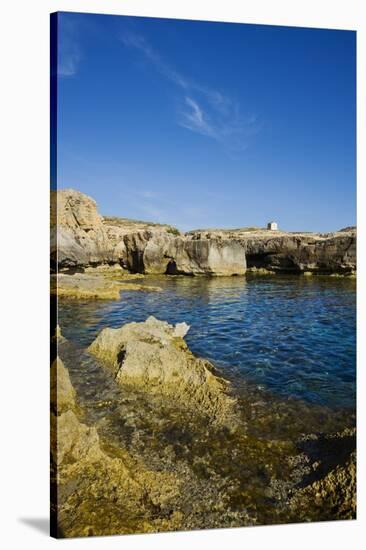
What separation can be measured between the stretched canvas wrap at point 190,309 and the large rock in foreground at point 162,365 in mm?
18

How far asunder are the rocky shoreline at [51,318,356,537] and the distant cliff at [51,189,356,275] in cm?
108

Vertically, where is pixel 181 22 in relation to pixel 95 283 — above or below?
above

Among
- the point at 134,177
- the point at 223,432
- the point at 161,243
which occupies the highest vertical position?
the point at 134,177

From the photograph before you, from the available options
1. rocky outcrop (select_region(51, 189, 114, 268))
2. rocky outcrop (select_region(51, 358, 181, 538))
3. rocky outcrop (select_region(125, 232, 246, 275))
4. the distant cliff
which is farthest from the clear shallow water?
rocky outcrop (select_region(51, 358, 181, 538))

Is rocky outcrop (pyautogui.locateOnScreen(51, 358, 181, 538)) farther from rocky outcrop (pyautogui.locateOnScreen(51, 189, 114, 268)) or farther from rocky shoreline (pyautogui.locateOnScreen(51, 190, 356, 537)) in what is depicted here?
rocky outcrop (pyautogui.locateOnScreen(51, 189, 114, 268))

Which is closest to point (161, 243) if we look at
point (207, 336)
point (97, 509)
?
point (207, 336)

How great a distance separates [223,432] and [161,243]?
12.9 ft

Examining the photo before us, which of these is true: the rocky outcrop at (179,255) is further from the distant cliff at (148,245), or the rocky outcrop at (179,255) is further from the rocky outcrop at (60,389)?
the rocky outcrop at (60,389)

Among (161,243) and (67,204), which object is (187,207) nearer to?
(67,204)

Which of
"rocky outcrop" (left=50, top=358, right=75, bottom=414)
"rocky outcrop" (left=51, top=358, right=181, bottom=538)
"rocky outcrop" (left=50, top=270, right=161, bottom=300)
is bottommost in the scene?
"rocky outcrop" (left=51, top=358, right=181, bottom=538)

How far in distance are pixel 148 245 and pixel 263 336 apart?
9.01 ft

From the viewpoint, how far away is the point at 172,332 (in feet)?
20.5

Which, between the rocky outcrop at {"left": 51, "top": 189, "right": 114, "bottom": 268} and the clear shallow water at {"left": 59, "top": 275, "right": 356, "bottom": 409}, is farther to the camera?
the clear shallow water at {"left": 59, "top": 275, "right": 356, "bottom": 409}

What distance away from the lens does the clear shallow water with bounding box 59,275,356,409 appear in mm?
6020
